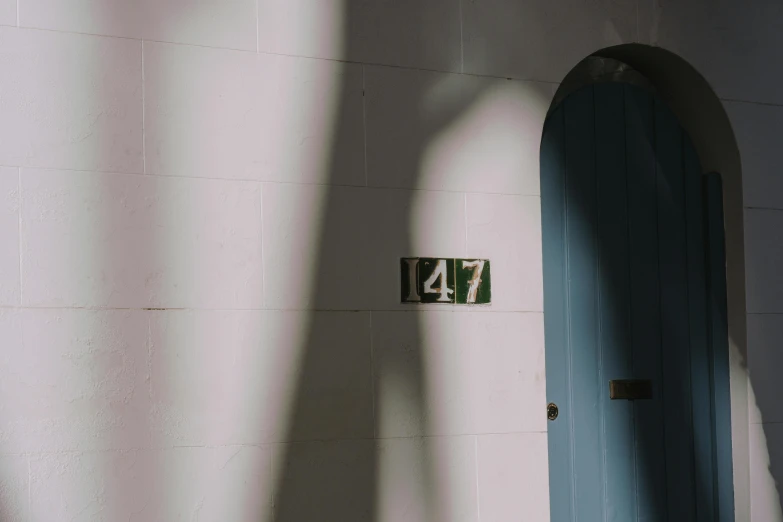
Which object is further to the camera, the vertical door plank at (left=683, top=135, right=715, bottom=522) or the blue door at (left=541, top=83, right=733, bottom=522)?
the vertical door plank at (left=683, top=135, right=715, bottom=522)

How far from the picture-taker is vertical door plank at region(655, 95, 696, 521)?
448cm

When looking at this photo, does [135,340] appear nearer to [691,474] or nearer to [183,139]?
[183,139]

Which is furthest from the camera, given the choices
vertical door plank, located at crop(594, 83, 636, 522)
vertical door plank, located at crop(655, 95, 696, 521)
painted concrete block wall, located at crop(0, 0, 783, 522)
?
vertical door plank, located at crop(655, 95, 696, 521)

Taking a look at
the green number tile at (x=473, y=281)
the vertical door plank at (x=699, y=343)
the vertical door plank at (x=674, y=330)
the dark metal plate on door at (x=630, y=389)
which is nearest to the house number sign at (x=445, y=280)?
the green number tile at (x=473, y=281)

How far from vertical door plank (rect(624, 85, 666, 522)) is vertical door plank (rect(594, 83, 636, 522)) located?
36 millimetres

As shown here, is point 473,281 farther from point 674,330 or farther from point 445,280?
point 674,330

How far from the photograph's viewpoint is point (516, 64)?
162 inches

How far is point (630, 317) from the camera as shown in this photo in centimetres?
445

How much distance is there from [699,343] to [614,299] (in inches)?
20.2

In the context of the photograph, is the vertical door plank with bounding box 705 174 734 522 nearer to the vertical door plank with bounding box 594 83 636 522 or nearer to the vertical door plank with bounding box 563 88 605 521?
the vertical door plank with bounding box 594 83 636 522

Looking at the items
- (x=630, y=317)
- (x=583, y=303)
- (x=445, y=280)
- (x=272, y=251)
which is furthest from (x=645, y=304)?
(x=272, y=251)

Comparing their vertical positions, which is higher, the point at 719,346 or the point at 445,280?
the point at 445,280

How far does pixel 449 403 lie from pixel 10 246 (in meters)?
1.76

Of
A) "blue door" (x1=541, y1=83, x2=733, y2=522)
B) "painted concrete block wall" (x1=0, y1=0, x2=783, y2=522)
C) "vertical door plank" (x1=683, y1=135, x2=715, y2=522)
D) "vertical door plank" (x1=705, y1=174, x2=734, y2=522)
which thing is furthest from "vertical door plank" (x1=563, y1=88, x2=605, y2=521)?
"vertical door plank" (x1=705, y1=174, x2=734, y2=522)
